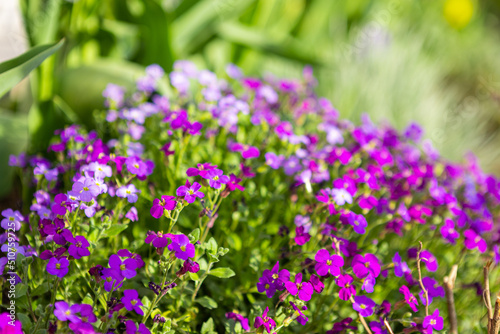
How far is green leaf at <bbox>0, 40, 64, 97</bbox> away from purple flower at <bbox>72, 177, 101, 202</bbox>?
40 centimetres

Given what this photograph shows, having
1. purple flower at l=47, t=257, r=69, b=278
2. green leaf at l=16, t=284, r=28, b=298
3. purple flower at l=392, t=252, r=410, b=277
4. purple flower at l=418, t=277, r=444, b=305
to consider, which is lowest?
green leaf at l=16, t=284, r=28, b=298

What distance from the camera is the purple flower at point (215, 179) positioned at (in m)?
1.06

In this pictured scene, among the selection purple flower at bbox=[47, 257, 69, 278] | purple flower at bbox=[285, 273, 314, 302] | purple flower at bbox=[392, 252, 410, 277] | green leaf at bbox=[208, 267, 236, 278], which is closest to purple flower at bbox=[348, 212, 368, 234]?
purple flower at bbox=[392, 252, 410, 277]

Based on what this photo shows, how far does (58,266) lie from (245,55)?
221cm

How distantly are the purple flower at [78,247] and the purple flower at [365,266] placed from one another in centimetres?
60

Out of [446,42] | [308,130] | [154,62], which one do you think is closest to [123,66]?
[154,62]

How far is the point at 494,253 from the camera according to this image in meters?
1.34

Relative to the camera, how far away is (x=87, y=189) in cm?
102

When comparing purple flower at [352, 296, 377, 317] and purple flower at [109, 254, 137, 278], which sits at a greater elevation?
purple flower at [352, 296, 377, 317]

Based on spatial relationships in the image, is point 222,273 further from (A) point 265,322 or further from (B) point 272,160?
(B) point 272,160

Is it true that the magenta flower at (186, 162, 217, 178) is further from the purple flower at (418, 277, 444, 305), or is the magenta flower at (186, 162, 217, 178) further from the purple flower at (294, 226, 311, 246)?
the purple flower at (418, 277, 444, 305)

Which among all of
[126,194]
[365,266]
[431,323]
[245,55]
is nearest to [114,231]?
[126,194]

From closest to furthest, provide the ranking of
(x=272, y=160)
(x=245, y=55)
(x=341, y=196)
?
(x=341, y=196), (x=272, y=160), (x=245, y=55)

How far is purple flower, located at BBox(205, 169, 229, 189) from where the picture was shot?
1056 millimetres
